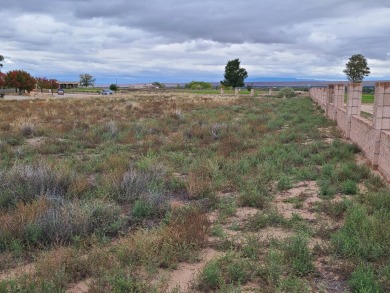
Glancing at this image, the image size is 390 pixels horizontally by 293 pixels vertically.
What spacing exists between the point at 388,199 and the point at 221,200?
2.54 m

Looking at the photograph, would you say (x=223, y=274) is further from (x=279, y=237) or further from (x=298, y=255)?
(x=279, y=237)

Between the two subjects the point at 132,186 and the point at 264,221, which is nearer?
the point at 264,221

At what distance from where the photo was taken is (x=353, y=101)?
39.5ft

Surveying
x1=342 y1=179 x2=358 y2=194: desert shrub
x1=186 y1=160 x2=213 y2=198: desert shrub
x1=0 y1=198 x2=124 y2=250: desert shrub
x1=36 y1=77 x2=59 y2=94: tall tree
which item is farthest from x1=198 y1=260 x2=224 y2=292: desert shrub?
x1=36 y1=77 x2=59 y2=94: tall tree

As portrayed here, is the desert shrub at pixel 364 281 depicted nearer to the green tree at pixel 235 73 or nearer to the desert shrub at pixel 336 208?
the desert shrub at pixel 336 208

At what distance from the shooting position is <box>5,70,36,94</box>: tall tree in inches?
2867

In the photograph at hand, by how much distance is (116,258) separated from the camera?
4.27m

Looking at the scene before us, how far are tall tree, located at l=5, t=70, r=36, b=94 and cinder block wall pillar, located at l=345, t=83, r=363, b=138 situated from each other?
71.8 metres

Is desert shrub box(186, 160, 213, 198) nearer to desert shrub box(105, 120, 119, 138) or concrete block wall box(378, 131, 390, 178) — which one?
concrete block wall box(378, 131, 390, 178)

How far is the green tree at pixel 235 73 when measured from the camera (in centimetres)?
10306

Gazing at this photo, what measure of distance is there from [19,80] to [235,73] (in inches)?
2117

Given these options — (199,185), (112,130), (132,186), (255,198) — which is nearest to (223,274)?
(255,198)

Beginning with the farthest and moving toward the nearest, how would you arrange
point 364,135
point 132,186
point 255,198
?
1. point 364,135
2. point 132,186
3. point 255,198

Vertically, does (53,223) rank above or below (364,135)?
below
